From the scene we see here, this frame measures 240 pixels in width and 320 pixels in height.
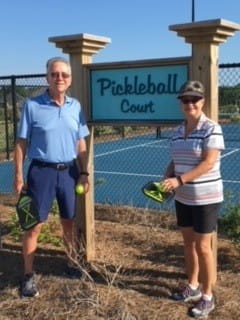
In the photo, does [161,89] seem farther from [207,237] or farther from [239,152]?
[239,152]

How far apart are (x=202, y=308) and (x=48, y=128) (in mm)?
1722

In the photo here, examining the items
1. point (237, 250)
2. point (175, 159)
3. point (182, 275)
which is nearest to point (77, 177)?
point (175, 159)

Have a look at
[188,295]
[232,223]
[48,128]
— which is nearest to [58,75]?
[48,128]

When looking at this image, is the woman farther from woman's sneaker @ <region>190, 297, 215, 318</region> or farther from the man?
the man

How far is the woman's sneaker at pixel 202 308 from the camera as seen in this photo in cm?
386

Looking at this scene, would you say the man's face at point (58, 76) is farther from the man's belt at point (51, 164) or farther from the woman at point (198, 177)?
the woman at point (198, 177)

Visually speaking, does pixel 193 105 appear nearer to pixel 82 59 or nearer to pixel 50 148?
pixel 50 148

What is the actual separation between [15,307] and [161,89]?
2061mm

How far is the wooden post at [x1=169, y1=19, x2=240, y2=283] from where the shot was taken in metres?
4.05

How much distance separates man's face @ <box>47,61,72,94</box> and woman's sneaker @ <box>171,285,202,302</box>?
1.78 metres

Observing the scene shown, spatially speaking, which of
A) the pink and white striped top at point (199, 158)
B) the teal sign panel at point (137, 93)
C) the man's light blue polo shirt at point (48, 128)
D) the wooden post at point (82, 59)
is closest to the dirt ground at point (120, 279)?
the wooden post at point (82, 59)

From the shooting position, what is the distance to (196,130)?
3.66 metres

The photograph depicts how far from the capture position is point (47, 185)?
165 inches

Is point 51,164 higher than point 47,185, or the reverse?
point 51,164
